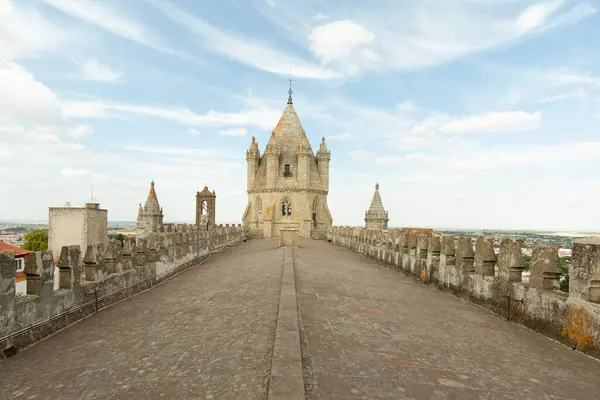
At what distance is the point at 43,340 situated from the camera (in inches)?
216

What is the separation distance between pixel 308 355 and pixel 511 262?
460 cm

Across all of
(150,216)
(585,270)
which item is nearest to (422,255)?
(585,270)

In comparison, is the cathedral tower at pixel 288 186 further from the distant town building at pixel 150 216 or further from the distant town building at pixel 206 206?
the distant town building at pixel 150 216

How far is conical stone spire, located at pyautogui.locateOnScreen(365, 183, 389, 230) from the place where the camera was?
49750 millimetres

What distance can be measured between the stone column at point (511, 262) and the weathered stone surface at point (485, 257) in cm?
52

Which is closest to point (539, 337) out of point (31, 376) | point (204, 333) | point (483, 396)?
point (483, 396)

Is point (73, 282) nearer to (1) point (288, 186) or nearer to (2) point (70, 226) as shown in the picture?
(2) point (70, 226)

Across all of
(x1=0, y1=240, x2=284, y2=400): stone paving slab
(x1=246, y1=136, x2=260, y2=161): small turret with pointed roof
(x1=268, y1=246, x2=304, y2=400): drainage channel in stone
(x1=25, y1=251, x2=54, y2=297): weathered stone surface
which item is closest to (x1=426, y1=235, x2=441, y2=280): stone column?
(x1=0, y1=240, x2=284, y2=400): stone paving slab

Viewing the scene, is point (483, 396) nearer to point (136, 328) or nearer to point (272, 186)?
point (136, 328)

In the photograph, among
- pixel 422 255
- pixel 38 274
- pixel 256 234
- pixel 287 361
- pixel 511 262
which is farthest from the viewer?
pixel 256 234

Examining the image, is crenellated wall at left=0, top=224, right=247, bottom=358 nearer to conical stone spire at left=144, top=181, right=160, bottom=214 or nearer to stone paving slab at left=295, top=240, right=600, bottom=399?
stone paving slab at left=295, top=240, right=600, bottom=399

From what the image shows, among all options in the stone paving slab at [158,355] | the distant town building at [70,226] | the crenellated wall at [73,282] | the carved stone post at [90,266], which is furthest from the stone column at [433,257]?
the distant town building at [70,226]

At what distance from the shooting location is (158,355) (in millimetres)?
4590

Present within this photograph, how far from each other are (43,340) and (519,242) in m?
8.11
